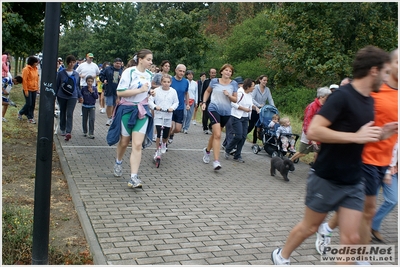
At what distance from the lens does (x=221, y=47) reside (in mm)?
34906

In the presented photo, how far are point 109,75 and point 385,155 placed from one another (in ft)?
32.1

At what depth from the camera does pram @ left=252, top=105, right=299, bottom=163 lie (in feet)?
33.7

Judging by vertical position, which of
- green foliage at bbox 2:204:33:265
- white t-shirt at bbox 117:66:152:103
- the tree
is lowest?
green foliage at bbox 2:204:33:265

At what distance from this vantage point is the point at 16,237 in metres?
4.64

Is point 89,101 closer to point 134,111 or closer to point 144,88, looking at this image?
point 134,111

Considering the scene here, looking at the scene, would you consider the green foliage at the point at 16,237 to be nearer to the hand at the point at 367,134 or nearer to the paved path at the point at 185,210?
the paved path at the point at 185,210

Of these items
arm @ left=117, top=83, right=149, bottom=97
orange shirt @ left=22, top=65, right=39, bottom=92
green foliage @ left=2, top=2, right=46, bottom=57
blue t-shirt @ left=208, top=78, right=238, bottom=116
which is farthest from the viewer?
orange shirt @ left=22, top=65, right=39, bottom=92

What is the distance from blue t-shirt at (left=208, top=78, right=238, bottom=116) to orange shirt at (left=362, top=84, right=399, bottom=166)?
180 inches

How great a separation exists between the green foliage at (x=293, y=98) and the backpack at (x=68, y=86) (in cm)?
1522

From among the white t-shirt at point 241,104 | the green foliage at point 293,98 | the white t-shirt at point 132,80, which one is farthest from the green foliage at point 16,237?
the green foliage at point 293,98

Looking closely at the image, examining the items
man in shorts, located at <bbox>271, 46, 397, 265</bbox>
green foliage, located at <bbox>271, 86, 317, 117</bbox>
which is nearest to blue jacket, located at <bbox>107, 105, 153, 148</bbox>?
man in shorts, located at <bbox>271, 46, 397, 265</bbox>

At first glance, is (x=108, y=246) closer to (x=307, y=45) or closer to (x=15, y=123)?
(x=15, y=123)

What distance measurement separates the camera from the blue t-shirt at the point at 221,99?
8859 millimetres

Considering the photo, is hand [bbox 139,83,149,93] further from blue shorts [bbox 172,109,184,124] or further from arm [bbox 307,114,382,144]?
arm [bbox 307,114,382,144]
